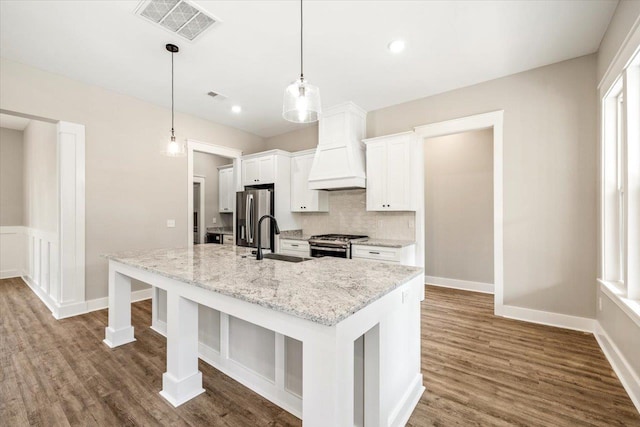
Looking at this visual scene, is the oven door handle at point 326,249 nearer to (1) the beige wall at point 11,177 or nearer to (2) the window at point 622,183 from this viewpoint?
(2) the window at point 622,183

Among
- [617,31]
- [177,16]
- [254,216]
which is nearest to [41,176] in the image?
[254,216]

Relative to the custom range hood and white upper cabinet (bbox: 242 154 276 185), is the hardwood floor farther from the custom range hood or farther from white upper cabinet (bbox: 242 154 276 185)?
white upper cabinet (bbox: 242 154 276 185)

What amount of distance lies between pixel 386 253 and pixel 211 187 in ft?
16.9

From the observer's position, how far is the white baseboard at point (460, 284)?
4475mm

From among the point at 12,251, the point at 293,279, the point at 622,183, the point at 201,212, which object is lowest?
the point at 12,251

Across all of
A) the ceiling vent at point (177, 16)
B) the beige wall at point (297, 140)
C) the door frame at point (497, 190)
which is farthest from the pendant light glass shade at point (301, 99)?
the beige wall at point (297, 140)

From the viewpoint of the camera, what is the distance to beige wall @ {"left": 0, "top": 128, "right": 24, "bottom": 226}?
5.51m

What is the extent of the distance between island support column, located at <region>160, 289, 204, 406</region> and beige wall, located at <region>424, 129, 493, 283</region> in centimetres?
421

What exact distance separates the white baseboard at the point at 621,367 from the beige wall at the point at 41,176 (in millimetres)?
5775

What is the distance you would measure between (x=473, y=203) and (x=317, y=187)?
261cm

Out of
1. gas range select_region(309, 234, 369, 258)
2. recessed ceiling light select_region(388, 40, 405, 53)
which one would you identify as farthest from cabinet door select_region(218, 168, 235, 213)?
recessed ceiling light select_region(388, 40, 405, 53)

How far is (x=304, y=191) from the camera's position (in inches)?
197

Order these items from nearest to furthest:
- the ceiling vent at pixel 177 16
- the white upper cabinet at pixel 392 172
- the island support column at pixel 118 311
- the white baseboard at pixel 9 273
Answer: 1. the ceiling vent at pixel 177 16
2. the island support column at pixel 118 311
3. the white upper cabinet at pixel 392 172
4. the white baseboard at pixel 9 273

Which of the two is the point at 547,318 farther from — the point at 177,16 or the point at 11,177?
the point at 11,177
